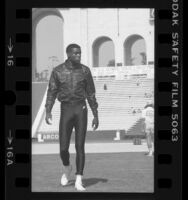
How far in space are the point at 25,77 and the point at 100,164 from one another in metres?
1.82

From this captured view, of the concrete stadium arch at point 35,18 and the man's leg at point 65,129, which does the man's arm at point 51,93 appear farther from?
the concrete stadium arch at point 35,18

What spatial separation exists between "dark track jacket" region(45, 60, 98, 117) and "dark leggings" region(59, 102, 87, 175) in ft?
0.38

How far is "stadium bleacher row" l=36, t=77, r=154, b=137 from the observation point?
9695 millimetres

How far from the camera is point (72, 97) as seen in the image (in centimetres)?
972

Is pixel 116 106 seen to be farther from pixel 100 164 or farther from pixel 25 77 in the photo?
pixel 25 77

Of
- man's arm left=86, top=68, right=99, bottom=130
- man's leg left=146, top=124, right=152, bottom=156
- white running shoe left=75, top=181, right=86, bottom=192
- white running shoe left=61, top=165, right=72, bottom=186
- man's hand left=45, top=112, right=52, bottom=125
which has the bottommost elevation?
white running shoe left=75, top=181, right=86, bottom=192

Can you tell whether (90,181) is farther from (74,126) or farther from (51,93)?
(51,93)

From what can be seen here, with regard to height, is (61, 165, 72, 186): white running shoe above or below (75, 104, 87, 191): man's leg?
below

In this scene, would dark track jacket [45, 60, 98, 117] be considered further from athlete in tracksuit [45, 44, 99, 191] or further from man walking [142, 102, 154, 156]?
man walking [142, 102, 154, 156]

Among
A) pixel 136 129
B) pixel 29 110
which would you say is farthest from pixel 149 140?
pixel 29 110

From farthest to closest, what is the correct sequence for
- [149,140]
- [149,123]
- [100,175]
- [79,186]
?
1. [149,140]
2. [149,123]
3. [100,175]
4. [79,186]

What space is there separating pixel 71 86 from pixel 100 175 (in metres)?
1.36

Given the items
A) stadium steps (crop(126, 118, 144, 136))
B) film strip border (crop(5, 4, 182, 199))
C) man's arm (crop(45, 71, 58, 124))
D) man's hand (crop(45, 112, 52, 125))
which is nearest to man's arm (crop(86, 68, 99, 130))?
man's arm (crop(45, 71, 58, 124))
